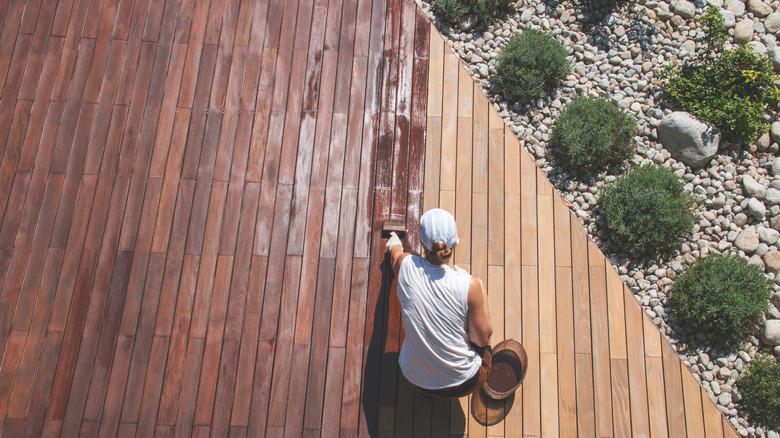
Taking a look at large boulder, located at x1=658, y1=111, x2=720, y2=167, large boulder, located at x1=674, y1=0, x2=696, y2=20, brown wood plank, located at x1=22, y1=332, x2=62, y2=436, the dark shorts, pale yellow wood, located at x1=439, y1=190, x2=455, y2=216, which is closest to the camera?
the dark shorts

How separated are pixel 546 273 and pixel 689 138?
65.6 inches

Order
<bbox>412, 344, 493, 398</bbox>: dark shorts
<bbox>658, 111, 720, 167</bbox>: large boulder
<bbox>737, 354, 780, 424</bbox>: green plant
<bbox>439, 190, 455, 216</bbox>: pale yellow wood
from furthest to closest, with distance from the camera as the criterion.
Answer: <bbox>658, 111, 720, 167</bbox>: large boulder → <bbox>439, 190, 455, 216</bbox>: pale yellow wood → <bbox>737, 354, 780, 424</bbox>: green plant → <bbox>412, 344, 493, 398</bbox>: dark shorts

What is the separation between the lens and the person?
2.45 meters

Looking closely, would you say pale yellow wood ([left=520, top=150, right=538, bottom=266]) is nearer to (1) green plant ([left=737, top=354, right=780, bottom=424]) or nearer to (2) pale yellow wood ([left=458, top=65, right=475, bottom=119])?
(2) pale yellow wood ([left=458, top=65, right=475, bottom=119])

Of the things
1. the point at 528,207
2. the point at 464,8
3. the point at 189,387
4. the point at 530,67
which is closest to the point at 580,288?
the point at 528,207

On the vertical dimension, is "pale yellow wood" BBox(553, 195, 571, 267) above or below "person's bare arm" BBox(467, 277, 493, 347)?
above

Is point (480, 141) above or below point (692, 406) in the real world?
above

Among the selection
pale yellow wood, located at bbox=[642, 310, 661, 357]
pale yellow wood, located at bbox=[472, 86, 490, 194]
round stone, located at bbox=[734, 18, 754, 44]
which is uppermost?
round stone, located at bbox=[734, 18, 754, 44]

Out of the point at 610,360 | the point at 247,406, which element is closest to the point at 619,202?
the point at 610,360

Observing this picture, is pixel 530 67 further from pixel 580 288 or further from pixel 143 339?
pixel 143 339

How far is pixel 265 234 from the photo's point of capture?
3451 millimetres

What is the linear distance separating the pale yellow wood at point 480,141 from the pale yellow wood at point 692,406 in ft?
5.80

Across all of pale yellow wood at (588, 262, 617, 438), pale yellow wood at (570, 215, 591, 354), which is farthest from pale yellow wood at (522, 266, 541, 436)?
pale yellow wood at (588, 262, 617, 438)

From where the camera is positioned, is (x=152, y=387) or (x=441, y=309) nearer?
(x=441, y=309)
